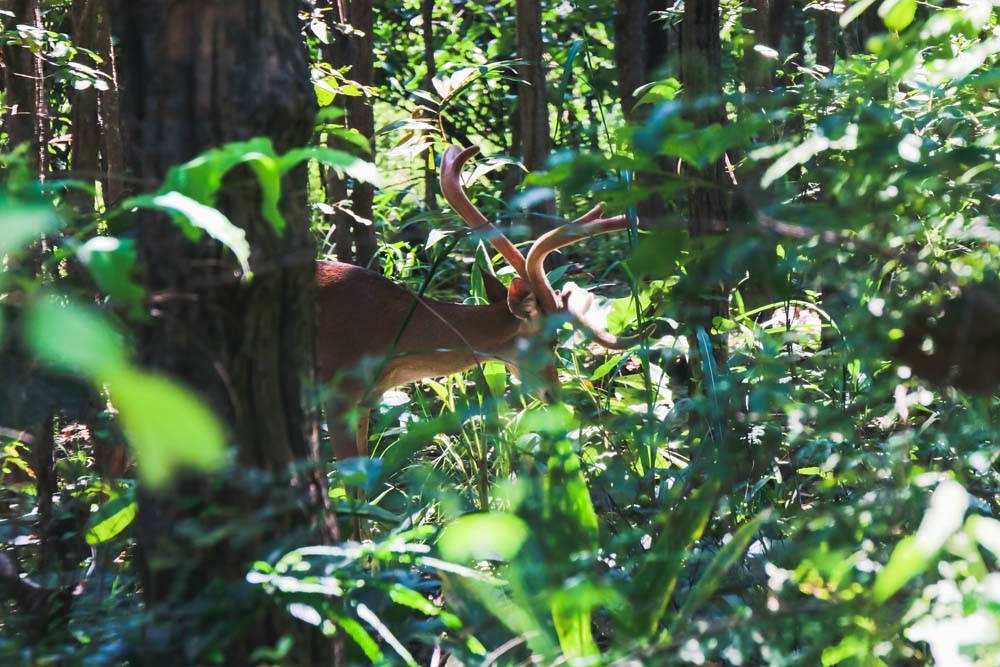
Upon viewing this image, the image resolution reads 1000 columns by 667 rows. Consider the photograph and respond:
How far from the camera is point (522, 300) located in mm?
4238

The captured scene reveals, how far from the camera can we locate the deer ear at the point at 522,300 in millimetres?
4230

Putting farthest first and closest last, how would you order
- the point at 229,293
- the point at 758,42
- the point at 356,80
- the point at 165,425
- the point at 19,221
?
the point at 356,80 < the point at 758,42 < the point at 229,293 < the point at 19,221 < the point at 165,425

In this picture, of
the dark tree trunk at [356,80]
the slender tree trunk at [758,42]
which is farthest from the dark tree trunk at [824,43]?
the dark tree trunk at [356,80]

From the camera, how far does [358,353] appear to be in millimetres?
4125

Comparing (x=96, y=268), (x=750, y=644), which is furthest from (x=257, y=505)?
(x=750, y=644)

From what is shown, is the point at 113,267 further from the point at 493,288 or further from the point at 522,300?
the point at 493,288

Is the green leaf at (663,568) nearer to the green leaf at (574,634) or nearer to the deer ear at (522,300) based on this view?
the green leaf at (574,634)

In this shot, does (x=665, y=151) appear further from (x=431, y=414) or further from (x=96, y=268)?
(x=431, y=414)

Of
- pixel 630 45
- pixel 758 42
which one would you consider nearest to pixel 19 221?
pixel 758 42

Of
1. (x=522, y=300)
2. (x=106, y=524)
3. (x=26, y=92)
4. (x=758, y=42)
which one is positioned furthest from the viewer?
(x=758, y=42)

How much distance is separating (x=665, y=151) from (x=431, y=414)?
3.23 metres

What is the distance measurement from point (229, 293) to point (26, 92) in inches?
102

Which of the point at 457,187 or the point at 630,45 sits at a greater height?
the point at 630,45

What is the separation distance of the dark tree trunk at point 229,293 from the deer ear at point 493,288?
9.56ft
